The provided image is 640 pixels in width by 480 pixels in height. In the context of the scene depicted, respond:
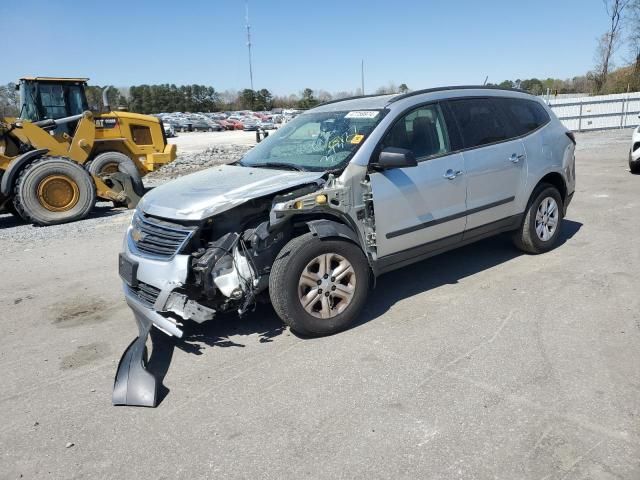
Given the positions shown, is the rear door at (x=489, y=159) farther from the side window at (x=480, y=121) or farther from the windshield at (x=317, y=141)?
the windshield at (x=317, y=141)

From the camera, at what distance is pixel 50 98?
1230 cm

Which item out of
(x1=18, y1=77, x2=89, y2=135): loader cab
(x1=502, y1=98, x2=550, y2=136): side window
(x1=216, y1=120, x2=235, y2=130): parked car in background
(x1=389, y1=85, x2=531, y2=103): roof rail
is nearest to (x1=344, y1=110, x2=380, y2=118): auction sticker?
(x1=389, y1=85, x2=531, y2=103): roof rail

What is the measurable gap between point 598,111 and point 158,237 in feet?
78.3

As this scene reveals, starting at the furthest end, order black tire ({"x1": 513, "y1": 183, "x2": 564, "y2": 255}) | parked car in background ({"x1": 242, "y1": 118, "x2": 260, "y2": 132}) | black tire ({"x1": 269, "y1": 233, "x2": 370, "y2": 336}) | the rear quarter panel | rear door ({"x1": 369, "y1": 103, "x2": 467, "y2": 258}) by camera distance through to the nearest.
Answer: parked car in background ({"x1": 242, "y1": 118, "x2": 260, "y2": 132})
black tire ({"x1": 513, "y1": 183, "x2": 564, "y2": 255})
the rear quarter panel
rear door ({"x1": 369, "y1": 103, "x2": 467, "y2": 258})
black tire ({"x1": 269, "y1": 233, "x2": 370, "y2": 336})

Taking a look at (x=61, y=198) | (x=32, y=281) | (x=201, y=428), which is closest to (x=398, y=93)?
(x=201, y=428)

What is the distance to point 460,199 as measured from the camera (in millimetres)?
4859

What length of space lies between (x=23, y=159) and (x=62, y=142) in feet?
5.99

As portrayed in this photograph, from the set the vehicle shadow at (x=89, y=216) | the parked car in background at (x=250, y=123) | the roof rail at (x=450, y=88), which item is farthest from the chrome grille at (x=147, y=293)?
the parked car in background at (x=250, y=123)

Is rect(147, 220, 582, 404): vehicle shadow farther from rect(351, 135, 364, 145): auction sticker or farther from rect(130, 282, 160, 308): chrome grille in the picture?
rect(351, 135, 364, 145): auction sticker

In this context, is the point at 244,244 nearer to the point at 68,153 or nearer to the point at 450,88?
the point at 450,88

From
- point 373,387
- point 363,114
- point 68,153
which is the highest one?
point 363,114

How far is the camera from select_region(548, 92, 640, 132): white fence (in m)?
22.4

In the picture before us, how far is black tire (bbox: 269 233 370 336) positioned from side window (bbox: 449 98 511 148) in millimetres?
1753

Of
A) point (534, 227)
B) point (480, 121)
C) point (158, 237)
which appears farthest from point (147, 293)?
point (534, 227)
